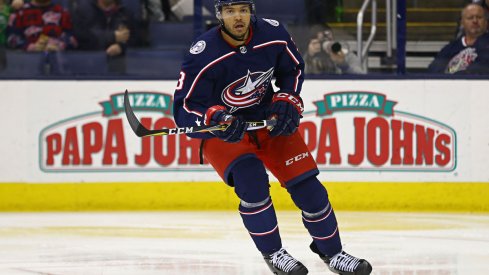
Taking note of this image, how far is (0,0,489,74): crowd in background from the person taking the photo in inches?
312

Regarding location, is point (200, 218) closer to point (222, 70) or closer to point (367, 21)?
point (367, 21)

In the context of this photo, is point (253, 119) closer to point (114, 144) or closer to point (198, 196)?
point (198, 196)

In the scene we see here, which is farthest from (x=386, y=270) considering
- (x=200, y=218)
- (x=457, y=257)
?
(x=200, y=218)

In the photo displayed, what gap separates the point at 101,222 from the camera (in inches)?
289

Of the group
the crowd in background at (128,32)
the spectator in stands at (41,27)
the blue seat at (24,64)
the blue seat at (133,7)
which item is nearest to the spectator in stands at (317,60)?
the crowd in background at (128,32)

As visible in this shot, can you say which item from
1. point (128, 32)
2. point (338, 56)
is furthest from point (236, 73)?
point (128, 32)

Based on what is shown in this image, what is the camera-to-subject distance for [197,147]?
26.0ft

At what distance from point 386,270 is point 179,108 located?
1247mm

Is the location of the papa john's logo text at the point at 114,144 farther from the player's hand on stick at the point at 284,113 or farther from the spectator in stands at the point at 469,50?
the player's hand on stick at the point at 284,113

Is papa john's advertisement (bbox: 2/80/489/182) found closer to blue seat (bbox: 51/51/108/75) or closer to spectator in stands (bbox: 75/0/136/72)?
blue seat (bbox: 51/51/108/75)

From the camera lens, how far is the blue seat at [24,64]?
7973 mm

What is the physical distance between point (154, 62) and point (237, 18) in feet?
11.0

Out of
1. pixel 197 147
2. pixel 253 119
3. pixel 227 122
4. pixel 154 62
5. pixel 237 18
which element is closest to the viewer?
pixel 227 122

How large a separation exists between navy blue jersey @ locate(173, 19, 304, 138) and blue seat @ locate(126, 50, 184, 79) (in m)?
3.08
